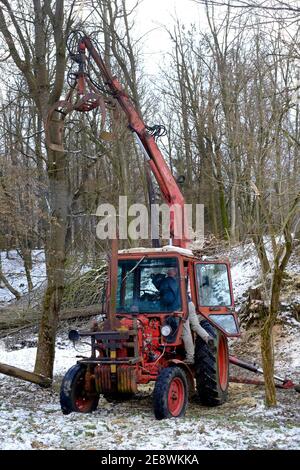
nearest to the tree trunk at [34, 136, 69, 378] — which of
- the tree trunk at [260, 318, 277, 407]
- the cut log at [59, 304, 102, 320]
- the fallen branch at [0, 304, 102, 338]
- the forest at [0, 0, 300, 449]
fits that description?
the forest at [0, 0, 300, 449]

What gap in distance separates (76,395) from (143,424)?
117cm

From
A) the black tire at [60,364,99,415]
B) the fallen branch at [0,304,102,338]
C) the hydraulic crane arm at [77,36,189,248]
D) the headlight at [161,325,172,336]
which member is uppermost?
the hydraulic crane arm at [77,36,189,248]

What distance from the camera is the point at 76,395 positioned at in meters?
7.58

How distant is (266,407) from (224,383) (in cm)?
159

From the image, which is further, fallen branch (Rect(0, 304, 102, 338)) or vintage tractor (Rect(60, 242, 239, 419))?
fallen branch (Rect(0, 304, 102, 338))

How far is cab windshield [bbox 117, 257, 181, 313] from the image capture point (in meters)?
8.18

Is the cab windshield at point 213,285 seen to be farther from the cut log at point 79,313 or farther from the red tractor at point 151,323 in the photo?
the cut log at point 79,313

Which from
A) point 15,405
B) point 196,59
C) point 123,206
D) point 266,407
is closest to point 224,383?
point 266,407

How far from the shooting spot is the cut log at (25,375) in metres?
8.51

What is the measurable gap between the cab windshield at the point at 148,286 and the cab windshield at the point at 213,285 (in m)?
0.80

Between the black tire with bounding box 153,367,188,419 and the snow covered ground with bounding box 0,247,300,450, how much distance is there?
0.50 feet

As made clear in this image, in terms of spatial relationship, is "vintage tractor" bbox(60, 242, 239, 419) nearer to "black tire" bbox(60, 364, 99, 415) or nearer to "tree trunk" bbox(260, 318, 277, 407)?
"black tire" bbox(60, 364, 99, 415)

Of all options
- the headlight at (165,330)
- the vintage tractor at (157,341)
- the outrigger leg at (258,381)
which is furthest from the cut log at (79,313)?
the headlight at (165,330)

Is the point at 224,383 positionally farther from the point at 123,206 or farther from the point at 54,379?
the point at 123,206
